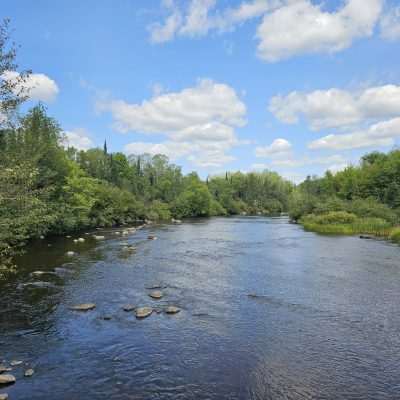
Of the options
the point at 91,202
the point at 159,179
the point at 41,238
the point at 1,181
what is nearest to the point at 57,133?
the point at 91,202

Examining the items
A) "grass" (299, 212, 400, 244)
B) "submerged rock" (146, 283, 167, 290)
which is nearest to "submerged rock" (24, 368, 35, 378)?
"submerged rock" (146, 283, 167, 290)

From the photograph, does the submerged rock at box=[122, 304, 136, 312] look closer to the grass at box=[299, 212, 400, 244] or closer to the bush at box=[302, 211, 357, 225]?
the grass at box=[299, 212, 400, 244]

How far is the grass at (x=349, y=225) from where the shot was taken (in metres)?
44.2

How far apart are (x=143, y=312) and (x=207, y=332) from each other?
326 centimetres

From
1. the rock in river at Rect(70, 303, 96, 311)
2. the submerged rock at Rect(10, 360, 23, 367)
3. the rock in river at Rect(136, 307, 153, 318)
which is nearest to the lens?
the submerged rock at Rect(10, 360, 23, 367)

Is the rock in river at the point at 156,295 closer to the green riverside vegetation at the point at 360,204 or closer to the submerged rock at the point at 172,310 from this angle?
the submerged rock at the point at 172,310

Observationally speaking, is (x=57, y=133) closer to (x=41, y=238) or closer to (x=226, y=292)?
(x=41, y=238)

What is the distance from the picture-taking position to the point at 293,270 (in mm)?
23094

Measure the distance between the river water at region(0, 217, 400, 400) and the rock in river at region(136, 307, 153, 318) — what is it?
34 cm

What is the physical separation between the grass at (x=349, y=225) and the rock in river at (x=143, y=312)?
34.1 meters

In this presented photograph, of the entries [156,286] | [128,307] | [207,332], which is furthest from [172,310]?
[156,286]

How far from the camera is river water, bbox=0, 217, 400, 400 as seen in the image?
9.33 m

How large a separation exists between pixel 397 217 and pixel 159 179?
7489cm

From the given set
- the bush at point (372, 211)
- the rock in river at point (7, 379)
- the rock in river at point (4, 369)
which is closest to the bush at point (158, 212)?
the bush at point (372, 211)
